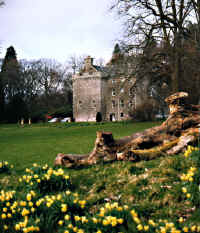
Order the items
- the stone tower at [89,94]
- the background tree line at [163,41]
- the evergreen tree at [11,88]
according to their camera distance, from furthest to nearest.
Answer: the stone tower at [89,94]
the evergreen tree at [11,88]
the background tree line at [163,41]

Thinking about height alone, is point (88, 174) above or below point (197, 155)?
below

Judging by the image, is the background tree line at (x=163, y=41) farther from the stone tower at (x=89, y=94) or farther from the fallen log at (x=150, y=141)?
→ the stone tower at (x=89, y=94)

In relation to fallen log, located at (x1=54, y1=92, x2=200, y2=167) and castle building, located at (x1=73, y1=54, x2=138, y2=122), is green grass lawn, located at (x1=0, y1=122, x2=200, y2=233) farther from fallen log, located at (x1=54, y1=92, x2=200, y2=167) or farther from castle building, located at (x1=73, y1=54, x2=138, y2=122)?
castle building, located at (x1=73, y1=54, x2=138, y2=122)

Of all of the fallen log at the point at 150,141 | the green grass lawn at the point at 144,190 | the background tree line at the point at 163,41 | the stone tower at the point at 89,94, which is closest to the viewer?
the green grass lawn at the point at 144,190

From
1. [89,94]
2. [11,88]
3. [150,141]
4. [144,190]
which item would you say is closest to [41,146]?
[150,141]

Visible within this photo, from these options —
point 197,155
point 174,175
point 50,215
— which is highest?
point 197,155

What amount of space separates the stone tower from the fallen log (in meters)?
47.1

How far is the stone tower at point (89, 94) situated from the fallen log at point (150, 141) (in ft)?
155

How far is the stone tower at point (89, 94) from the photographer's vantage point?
2112 inches

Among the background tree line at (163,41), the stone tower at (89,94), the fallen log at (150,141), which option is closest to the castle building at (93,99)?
the stone tower at (89,94)

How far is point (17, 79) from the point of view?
5600 cm

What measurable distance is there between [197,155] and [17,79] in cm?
5552

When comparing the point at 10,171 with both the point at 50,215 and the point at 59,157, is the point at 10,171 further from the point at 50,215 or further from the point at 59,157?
the point at 50,215

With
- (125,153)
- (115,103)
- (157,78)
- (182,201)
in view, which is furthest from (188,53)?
(115,103)
